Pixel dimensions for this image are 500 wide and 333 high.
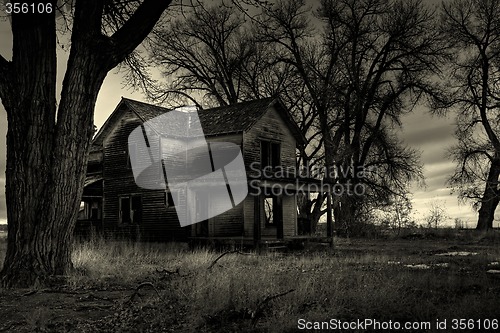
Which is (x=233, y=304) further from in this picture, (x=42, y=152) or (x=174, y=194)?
(x=174, y=194)

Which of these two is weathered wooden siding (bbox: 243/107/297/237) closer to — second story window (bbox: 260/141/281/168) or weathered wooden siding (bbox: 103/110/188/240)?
second story window (bbox: 260/141/281/168)

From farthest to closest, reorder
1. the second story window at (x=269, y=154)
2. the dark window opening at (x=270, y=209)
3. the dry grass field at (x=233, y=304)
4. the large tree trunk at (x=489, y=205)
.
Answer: the large tree trunk at (x=489, y=205) → the dark window opening at (x=270, y=209) → the second story window at (x=269, y=154) → the dry grass field at (x=233, y=304)

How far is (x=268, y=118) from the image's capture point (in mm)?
26688

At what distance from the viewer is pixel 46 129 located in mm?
10422

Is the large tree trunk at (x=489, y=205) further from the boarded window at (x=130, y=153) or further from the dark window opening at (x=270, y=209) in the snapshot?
the boarded window at (x=130, y=153)

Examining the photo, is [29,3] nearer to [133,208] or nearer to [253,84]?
[133,208]

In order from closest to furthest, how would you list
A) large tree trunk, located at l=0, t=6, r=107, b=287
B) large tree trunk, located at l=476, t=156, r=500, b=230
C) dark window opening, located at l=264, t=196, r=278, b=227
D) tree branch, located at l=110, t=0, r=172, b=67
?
1. large tree trunk, located at l=0, t=6, r=107, b=287
2. tree branch, located at l=110, t=0, r=172, b=67
3. dark window opening, located at l=264, t=196, r=278, b=227
4. large tree trunk, located at l=476, t=156, r=500, b=230

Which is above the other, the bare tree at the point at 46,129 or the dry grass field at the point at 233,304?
the bare tree at the point at 46,129

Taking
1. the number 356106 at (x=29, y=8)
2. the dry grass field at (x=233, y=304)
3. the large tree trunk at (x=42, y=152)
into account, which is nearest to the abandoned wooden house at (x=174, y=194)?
the dry grass field at (x=233, y=304)

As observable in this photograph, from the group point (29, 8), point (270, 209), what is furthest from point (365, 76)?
point (29, 8)

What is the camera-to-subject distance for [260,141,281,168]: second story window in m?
26.5

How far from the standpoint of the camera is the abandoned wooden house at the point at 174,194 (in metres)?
25.4

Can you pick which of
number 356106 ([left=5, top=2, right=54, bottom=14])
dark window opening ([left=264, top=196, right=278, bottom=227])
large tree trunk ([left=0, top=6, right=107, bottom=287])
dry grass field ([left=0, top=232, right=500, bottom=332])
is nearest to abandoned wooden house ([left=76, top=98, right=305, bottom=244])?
dark window opening ([left=264, top=196, right=278, bottom=227])

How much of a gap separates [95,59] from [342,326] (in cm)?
697
